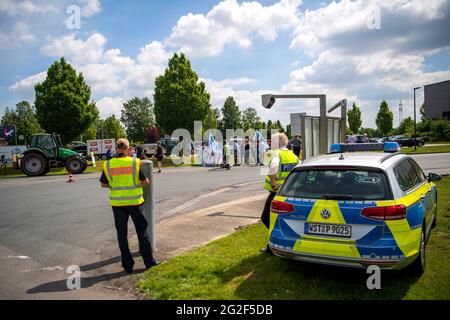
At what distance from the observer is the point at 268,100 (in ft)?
29.0

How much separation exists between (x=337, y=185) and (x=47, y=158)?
20.6 metres

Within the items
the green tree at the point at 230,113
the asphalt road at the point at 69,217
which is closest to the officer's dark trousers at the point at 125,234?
the asphalt road at the point at 69,217

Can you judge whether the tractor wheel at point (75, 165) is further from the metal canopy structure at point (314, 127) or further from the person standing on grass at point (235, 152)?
the metal canopy structure at point (314, 127)

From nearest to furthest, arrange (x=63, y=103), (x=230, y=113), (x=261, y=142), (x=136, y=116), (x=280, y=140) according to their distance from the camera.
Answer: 1. (x=280, y=140)
2. (x=261, y=142)
3. (x=63, y=103)
4. (x=230, y=113)
5. (x=136, y=116)

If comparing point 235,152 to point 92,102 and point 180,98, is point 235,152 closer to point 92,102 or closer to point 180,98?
point 180,98

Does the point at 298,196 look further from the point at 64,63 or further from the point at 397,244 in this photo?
the point at 64,63

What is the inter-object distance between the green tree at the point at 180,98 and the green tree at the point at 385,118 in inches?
1908

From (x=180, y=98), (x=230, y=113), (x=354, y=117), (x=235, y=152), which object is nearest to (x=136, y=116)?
(x=230, y=113)

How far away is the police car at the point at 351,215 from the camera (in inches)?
150

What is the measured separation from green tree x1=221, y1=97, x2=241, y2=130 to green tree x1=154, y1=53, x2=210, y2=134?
6235cm

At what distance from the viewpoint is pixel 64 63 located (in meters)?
33.7

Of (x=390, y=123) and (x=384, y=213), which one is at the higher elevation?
(x=390, y=123)

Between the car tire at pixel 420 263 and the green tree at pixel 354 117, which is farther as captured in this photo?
the green tree at pixel 354 117
